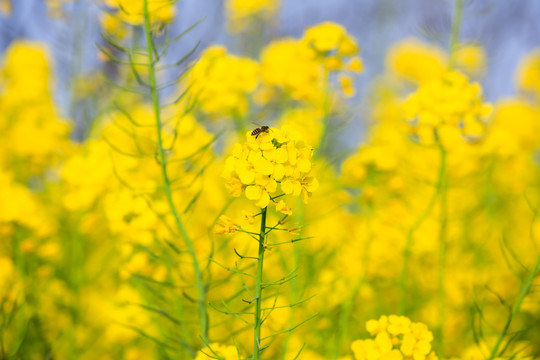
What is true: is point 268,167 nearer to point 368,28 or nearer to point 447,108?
point 447,108

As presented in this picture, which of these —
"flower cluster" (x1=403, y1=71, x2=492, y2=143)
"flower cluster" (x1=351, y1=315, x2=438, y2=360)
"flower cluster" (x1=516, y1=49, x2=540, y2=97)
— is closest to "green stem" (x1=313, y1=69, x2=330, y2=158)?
"flower cluster" (x1=403, y1=71, x2=492, y2=143)

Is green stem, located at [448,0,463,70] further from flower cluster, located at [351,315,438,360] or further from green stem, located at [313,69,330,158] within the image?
flower cluster, located at [351,315,438,360]

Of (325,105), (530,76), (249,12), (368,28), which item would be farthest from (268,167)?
(368,28)

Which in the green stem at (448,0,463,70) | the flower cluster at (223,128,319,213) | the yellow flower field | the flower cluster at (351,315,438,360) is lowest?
the flower cluster at (351,315,438,360)

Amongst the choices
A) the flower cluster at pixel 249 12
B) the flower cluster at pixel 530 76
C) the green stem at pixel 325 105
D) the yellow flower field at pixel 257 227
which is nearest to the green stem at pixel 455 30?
the yellow flower field at pixel 257 227

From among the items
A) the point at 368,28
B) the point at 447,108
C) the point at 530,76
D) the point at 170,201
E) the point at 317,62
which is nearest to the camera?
the point at 170,201

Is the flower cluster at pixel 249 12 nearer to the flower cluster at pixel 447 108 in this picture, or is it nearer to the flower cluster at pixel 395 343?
the flower cluster at pixel 447 108

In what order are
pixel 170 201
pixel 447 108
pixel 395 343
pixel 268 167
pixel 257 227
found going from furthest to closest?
pixel 257 227
pixel 447 108
pixel 170 201
pixel 395 343
pixel 268 167
